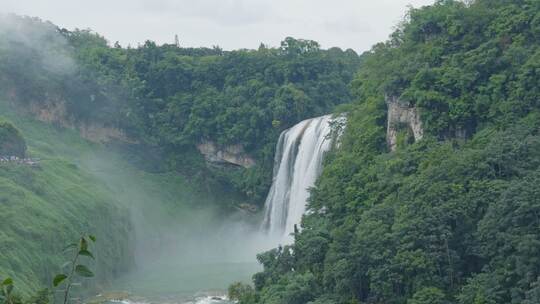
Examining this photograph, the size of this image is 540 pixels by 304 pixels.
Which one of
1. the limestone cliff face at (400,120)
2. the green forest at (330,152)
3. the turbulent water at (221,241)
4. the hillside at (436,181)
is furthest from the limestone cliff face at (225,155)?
the limestone cliff face at (400,120)

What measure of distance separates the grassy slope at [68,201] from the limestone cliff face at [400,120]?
51.8 ft

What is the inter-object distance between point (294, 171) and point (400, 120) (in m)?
12.5

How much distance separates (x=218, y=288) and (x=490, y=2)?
1796 centimetres

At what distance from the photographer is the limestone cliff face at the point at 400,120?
40594mm

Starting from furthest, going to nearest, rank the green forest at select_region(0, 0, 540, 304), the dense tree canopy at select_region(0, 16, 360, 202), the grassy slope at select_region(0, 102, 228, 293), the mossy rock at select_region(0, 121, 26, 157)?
1. the dense tree canopy at select_region(0, 16, 360, 202)
2. the mossy rock at select_region(0, 121, 26, 157)
3. the grassy slope at select_region(0, 102, 228, 293)
4. the green forest at select_region(0, 0, 540, 304)

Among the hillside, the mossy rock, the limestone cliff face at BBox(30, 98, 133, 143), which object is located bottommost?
the hillside

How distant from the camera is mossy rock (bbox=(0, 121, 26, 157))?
5288 cm

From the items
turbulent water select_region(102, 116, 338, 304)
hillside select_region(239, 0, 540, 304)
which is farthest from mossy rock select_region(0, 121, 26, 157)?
hillside select_region(239, 0, 540, 304)

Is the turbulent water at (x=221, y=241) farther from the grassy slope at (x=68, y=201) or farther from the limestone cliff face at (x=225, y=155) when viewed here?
the limestone cliff face at (x=225, y=155)

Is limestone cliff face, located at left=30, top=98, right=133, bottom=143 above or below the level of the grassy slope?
above

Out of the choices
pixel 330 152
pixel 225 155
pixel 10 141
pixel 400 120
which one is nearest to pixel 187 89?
pixel 225 155

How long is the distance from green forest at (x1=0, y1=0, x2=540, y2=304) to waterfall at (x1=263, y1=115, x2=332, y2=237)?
3.08 meters

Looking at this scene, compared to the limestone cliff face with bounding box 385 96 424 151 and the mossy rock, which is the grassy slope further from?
the limestone cliff face with bounding box 385 96 424 151

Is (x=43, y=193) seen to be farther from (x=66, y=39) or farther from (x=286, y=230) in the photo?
(x=66, y=39)
